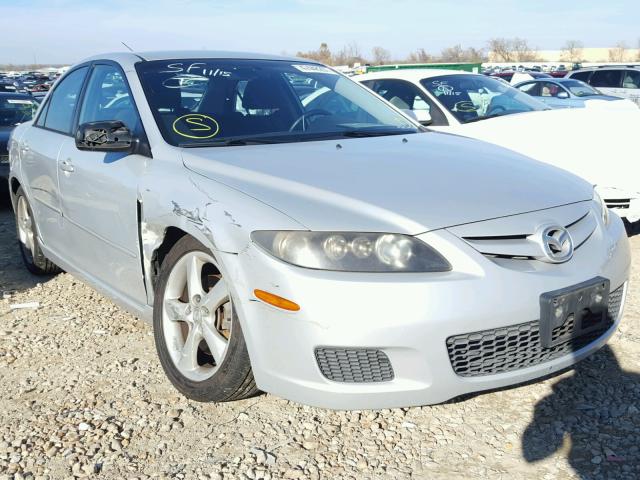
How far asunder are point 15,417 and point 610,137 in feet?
15.5

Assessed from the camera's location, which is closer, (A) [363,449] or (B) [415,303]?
(B) [415,303]

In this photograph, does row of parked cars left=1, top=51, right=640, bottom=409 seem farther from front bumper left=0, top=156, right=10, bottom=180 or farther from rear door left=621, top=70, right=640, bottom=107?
rear door left=621, top=70, right=640, bottom=107

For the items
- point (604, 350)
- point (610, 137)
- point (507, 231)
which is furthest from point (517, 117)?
point (507, 231)

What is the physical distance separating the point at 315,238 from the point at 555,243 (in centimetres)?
91

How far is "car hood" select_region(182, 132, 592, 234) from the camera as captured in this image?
8.15 feet

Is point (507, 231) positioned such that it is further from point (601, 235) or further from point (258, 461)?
point (258, 461)

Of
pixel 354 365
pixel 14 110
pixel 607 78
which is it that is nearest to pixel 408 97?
pixel 354 365

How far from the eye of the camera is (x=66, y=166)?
3.90 meters

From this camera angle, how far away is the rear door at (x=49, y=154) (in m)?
4.19

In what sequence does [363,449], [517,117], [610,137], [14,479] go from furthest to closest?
[517,117]
[610,137]
[363,449]
[14,479]

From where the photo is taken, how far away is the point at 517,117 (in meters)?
6.16

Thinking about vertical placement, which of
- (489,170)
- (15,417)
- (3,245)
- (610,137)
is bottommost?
(3,245)

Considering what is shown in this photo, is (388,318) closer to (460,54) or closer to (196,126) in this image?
(196,126)

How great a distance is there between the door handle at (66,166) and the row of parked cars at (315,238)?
2 cm
